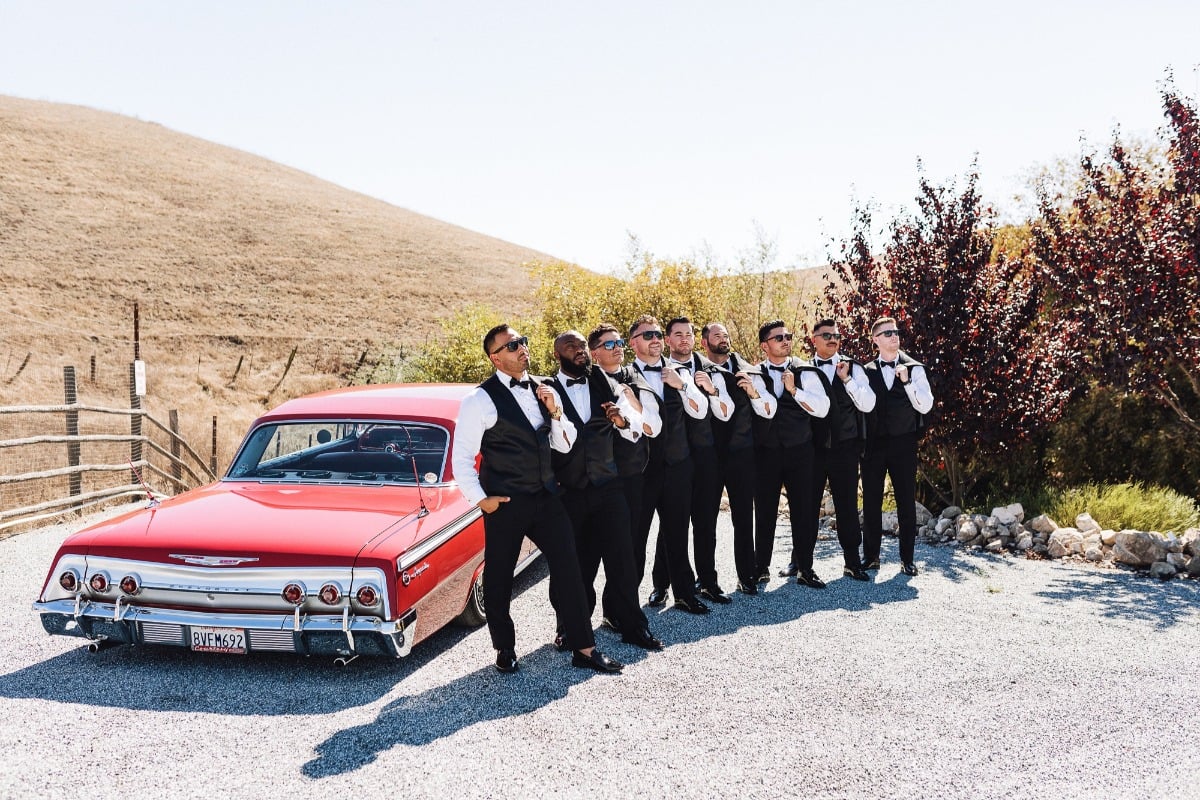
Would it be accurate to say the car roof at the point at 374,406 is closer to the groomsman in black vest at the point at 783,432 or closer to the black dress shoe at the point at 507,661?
the black dress shoe at the point at 507,661

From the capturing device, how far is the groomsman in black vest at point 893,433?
7.24m

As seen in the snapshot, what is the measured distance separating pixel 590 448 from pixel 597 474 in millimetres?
156

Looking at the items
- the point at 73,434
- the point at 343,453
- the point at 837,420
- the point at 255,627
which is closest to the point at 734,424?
the point at 837,420

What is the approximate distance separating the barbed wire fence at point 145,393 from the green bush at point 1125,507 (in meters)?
10.4

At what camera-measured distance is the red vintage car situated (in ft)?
14.6

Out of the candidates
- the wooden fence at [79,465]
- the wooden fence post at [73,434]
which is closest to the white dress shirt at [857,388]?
the wooden fence at [79,465]

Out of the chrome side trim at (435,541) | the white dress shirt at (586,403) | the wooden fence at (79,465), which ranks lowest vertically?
the wooden fence at (79,465)

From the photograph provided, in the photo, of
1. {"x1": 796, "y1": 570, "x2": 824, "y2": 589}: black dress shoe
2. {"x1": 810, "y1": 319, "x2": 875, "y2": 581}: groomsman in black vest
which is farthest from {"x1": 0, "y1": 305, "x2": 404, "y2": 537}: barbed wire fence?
{"x1": 810, "y1": 319, "x2": 875, "y2": 581}: groomsman in black vest

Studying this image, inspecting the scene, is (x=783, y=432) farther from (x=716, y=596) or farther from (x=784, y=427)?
(x=716, y=596)

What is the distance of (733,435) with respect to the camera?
6.38 metres

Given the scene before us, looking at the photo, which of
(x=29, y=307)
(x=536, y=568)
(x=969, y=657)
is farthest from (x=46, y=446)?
(x=29, y=307)

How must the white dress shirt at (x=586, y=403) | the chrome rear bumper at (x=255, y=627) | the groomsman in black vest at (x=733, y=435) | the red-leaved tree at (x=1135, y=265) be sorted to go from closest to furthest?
the chrome rear bumper at (x=255, y=627)
the white dress shirt at (x=586, y=403)
the groomsman in black vest at (x=733, y=435)
the red-leaved tree at (x=1135, y=265)

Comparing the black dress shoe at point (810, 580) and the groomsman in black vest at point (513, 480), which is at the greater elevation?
the groomsman in black vest at point (513, 480)

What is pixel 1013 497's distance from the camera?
31.6ft
